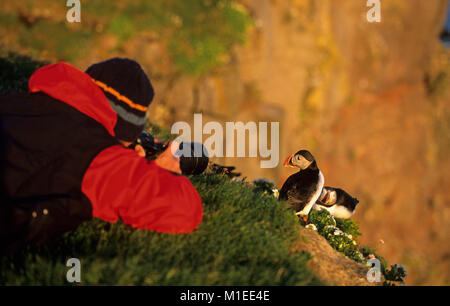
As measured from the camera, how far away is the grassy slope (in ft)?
7.91

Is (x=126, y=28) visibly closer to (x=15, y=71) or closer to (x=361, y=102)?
(x=15, y=71)

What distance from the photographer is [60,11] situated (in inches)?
500

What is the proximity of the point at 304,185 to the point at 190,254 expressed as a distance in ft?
5.10

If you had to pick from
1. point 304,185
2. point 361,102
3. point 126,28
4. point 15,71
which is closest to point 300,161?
point 304,185

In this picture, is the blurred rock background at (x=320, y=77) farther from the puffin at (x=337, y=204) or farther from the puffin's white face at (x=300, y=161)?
the puffin's white face at (x=300, y=161)

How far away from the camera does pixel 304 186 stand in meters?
3.90

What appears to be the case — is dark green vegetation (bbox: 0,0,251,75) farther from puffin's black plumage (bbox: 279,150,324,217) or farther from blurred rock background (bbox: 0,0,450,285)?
puffin's black plumage (bbox: 279,150,324,217)

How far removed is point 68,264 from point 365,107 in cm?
2590

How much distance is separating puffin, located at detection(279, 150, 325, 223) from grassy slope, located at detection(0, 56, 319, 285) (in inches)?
10.1

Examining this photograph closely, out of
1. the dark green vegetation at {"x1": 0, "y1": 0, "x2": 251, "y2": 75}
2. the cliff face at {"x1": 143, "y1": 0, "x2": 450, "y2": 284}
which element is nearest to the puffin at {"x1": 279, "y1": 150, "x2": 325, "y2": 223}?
the cliff face at {"x1": 143, "y1": 0, "x2": 450, "y2": 284}

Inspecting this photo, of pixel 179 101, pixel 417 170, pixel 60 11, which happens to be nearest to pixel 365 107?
pixel 417 170

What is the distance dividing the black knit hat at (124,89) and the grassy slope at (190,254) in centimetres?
77

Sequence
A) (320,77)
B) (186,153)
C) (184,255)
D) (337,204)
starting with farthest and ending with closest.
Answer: (320,77), (337,204), (186,153), (184,255)

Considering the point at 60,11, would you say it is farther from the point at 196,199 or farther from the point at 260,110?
the point at 196,199
